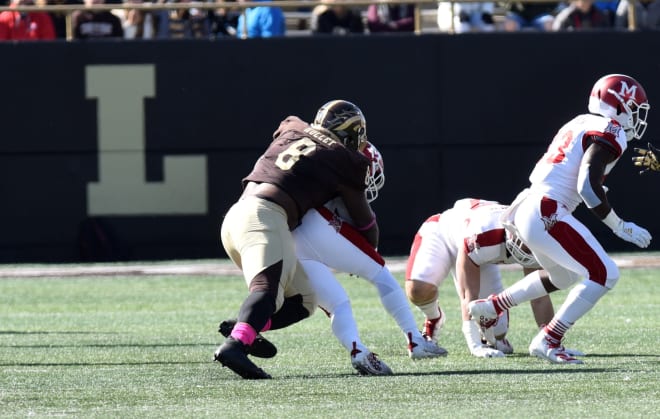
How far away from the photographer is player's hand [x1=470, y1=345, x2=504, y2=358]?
838 centimetres

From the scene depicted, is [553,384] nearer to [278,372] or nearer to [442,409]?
[442,409]

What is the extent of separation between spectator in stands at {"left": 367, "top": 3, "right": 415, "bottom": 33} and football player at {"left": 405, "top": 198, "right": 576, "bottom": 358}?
25.3 feet

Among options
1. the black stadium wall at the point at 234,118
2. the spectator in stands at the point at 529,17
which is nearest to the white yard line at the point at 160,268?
the black stadium wall at the point at 234,118

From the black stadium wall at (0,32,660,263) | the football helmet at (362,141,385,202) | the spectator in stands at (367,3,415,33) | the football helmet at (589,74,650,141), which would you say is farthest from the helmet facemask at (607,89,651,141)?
the spectator in stands at (367,3,415,33)

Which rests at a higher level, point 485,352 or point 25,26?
point 25,26

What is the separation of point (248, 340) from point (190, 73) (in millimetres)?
9657

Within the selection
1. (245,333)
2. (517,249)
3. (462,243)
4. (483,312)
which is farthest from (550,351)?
(245,333)

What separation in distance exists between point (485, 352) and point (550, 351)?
56 centimetres

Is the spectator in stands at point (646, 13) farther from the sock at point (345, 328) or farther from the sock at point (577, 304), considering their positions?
Result: the sock at point (345, 328)

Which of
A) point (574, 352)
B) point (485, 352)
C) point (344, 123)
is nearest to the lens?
point (344, 123)

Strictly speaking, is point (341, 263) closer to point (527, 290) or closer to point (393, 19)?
point (527, 290)

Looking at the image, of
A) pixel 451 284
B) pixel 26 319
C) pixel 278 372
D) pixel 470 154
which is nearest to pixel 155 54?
pixel 470 154

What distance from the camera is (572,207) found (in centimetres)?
809

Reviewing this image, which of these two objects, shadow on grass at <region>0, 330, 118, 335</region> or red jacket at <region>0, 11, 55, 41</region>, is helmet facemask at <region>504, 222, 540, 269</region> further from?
red jacket at <region>0, 11, 55, 41</region>
